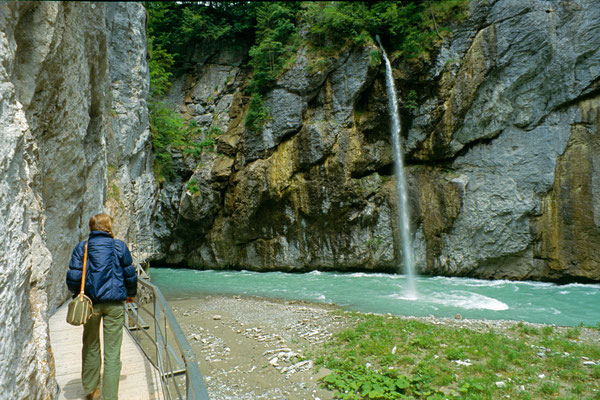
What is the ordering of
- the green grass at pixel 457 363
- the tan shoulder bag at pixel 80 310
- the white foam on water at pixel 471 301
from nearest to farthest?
the tan shoulder bag at pixel 80 310 → the green grass at pixel 457 363 → the white foam on water at pixel 471 301

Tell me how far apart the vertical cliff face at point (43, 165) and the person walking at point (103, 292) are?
1.14 ft

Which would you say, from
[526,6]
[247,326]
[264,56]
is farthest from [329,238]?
[526,6]

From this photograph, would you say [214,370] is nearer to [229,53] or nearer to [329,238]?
[329,238]

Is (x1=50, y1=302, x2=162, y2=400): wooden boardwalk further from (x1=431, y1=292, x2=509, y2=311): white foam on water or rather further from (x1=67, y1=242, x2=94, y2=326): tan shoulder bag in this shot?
(x1=431, y1=292, x2=509, y2=311): white foam on water

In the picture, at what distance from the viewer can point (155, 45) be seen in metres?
21.5

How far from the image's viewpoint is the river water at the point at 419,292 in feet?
33.4

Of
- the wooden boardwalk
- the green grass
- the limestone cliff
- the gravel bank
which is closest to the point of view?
the wooden boardwalk

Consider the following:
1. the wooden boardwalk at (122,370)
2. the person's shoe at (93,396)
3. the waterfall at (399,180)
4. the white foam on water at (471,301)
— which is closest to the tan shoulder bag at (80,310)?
the person's shoe at (93,396)

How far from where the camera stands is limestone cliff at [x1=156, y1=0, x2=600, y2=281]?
1426 cm

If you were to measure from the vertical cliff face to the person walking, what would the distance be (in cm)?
35

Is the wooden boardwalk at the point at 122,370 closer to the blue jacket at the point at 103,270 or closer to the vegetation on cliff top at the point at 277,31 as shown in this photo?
the blue jacket at the point at 103,270

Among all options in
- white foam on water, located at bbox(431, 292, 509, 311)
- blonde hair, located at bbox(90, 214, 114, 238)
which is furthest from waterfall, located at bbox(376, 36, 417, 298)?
blonde hair, located at bbox(90, 214, 114, 238)

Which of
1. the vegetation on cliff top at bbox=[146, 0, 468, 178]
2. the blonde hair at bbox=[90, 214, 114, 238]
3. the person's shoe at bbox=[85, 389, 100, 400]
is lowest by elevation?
the person's shoe at bbox=[85, 389, 100, 400]

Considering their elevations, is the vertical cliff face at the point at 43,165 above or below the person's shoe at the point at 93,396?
above
